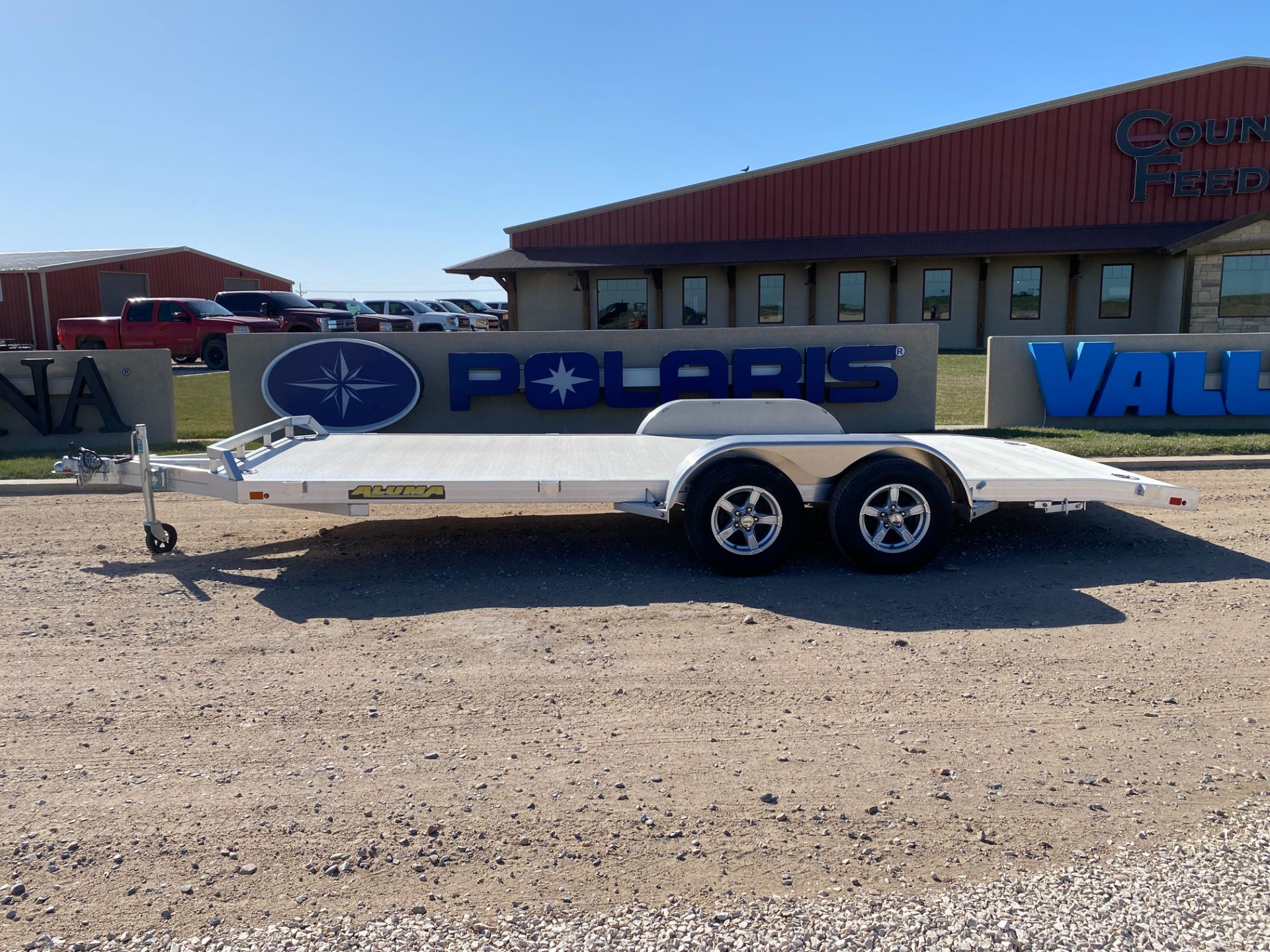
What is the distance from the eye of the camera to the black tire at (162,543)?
23.7 ft

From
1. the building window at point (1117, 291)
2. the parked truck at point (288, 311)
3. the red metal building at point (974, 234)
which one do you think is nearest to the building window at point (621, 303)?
the red metal building at point (974, 234)

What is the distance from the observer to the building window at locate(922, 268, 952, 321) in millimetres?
28906

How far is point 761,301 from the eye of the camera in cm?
2994

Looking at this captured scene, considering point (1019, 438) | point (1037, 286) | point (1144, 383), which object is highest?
point (1037, 286)

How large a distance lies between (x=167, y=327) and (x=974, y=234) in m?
22.7

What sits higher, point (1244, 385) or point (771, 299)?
point (771, 299)

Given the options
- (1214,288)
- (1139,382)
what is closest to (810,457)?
(1139,382)

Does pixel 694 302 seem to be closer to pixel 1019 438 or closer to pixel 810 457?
pixel 1019 438

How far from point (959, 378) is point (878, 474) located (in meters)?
13.8

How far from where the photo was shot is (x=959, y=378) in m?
19.2

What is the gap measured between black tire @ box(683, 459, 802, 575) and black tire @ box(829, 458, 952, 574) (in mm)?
304

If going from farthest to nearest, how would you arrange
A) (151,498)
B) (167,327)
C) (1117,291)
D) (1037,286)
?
(1037,286) → (1117,291) → (167,327) → (151,498)

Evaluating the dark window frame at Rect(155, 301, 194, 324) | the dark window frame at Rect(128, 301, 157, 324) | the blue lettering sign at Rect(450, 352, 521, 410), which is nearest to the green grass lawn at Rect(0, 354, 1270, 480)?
the blue lettering sign at Rect(450, 352, 521, 410)

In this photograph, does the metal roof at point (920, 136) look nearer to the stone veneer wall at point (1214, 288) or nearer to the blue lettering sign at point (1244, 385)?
the stone veneer wall at point (1214, 288)
